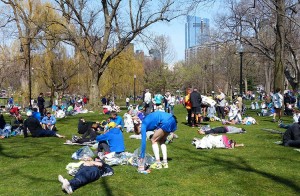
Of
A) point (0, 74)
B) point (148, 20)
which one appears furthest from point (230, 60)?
point (0, 74)

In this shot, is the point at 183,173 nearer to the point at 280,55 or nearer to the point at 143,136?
the point at 143,136

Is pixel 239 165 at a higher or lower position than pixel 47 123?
lower

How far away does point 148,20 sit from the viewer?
28.4 m

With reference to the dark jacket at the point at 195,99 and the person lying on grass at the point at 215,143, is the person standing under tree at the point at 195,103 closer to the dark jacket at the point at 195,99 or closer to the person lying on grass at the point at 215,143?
the dark jacket at the point at 195,99

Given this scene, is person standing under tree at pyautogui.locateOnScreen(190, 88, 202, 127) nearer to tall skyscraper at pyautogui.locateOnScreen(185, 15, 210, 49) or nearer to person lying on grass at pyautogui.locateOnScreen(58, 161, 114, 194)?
person lying on grass at pyautogui.locateOnScreen(58, 161, 114, 194)

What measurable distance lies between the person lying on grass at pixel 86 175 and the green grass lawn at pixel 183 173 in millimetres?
134

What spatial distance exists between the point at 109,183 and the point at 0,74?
42.6 m

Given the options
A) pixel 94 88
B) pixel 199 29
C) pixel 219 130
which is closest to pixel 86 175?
pixel 219 130

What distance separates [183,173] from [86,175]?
2158 millimetres

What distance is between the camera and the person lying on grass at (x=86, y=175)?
675cm

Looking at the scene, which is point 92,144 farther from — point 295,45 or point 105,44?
point 295,45

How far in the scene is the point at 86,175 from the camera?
7281 millimetres

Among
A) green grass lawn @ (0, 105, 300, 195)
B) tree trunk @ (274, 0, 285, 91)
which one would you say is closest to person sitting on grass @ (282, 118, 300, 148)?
green grass lawn @ (0, 105, 300, 195)

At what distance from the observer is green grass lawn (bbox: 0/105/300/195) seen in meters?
6.79
